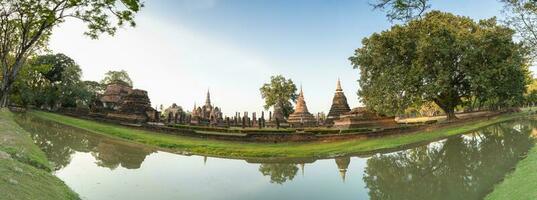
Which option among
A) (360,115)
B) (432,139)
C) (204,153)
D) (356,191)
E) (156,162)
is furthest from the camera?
(360,115)

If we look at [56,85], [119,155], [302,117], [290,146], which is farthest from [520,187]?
[56,85]

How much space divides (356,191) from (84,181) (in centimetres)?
910

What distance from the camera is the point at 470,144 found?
68.4 ft

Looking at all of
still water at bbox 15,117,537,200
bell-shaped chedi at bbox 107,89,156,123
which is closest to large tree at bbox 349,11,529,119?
still water at bbox 15,117,537,200

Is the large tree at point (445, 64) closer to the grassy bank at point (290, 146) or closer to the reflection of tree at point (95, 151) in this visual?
the grassy bank at point (290, 146)

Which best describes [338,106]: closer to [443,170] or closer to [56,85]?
[443,170]

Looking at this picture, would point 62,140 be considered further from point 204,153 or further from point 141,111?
point 141,111

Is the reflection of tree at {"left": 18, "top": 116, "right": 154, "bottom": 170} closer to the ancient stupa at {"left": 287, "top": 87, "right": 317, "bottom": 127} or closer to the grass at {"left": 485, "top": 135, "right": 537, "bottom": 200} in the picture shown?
the grass at {"left": 485, "top": 135, "right": 537, "bottom": 200}

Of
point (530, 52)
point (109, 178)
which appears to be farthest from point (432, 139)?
point (109, 178)

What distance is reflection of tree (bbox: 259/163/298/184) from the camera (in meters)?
14.3

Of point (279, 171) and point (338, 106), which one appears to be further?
point (338, 106)

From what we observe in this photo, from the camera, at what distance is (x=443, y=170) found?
46.1 ft

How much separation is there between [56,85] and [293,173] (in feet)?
173

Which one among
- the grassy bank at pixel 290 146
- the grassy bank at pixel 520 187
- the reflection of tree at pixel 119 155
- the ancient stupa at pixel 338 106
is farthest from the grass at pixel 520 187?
the ancient stupa at pixel 338 106
